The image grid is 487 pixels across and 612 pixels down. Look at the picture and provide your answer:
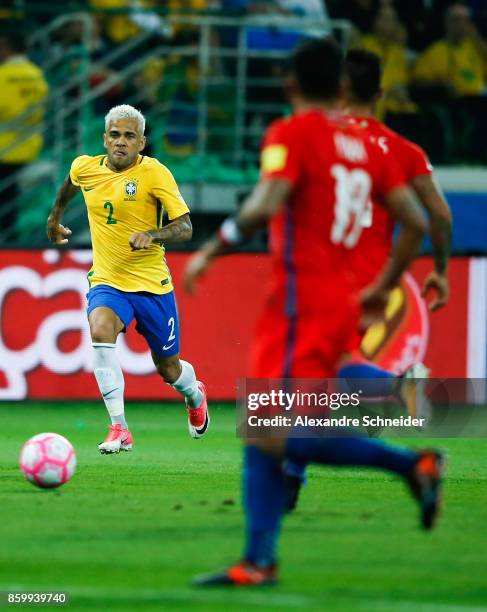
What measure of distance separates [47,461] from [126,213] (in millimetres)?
2838

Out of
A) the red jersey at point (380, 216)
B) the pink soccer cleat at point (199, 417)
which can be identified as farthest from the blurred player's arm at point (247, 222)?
the pink soccer cleat at point (199, 417)

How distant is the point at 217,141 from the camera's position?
57.4 ft

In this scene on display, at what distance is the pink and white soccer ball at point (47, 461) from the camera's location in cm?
842

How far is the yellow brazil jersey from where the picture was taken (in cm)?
1070

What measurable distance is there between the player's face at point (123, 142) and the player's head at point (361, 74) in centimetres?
286

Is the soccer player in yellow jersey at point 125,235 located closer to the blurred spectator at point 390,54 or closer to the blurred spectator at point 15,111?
the blurred spectator at point 15,111

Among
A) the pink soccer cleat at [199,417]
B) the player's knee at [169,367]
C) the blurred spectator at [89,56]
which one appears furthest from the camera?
the blurred spectator at [89,56]

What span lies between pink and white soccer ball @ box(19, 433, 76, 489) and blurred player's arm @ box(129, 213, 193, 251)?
183 cm

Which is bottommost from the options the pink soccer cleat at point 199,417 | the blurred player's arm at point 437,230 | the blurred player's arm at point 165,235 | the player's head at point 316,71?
the pink soccer cleat at point 199,417

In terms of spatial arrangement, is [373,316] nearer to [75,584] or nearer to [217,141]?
[75,584]

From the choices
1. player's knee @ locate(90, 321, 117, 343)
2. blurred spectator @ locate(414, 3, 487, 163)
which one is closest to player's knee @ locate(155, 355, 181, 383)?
player's knee @ locate(90, 321, 117, 343)

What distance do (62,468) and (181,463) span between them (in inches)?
87.2

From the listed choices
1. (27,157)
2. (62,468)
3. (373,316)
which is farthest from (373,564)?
(27,157)

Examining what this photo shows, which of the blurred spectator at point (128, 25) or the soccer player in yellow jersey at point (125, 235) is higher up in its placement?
the blurred spectator at point (128, 25)
